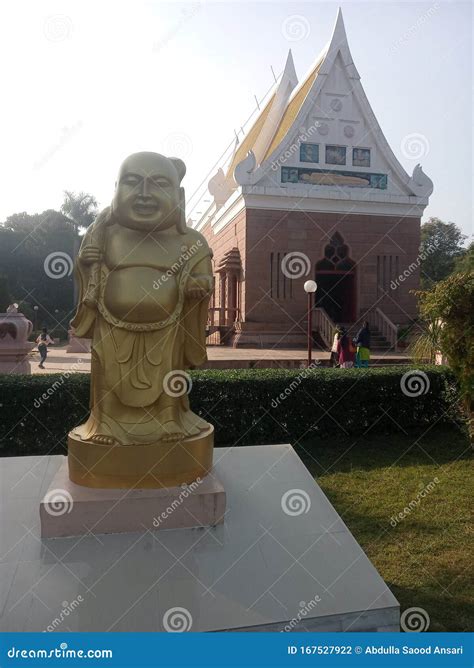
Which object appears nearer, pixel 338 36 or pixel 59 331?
pixel 338 36

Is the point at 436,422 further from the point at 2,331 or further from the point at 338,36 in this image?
the point at 338,36

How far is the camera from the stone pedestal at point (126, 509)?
10.4 feet

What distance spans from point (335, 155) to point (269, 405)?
1407cm

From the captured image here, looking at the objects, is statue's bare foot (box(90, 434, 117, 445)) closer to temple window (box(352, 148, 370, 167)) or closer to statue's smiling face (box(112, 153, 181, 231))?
statue's smiling face (box(112, 153, 181, 231))

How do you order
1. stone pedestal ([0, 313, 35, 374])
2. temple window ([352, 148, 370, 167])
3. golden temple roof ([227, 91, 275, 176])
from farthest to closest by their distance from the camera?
golden temple roof ([227, 91, 275, 176]), temple window ([352, 148, 370, 167]), stone pedestal ([0, 313, 35, 374])

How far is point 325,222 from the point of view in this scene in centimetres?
1791

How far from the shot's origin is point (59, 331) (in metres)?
32.6

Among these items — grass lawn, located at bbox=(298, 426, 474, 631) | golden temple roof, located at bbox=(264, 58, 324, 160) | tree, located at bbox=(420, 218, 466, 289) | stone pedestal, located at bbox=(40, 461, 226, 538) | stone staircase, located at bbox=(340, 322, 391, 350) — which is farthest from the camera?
tree, located at bbox=(420, 218, 466, 289)

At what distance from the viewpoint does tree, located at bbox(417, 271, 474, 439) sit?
617 cm

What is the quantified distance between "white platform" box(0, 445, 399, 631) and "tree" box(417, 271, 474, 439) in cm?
357

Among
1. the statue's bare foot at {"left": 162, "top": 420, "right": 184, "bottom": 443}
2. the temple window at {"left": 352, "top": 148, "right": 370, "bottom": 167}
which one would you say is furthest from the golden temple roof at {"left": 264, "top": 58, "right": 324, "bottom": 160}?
the statue's bare foot at {"left": 162, "top": 420, "right": 184, "bottom": 443}

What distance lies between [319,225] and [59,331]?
21.4 metres

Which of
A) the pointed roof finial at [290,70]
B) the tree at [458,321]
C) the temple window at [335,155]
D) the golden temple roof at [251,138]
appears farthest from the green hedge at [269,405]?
the pointed roof finial at [290,70]

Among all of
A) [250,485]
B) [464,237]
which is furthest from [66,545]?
[464,237]
